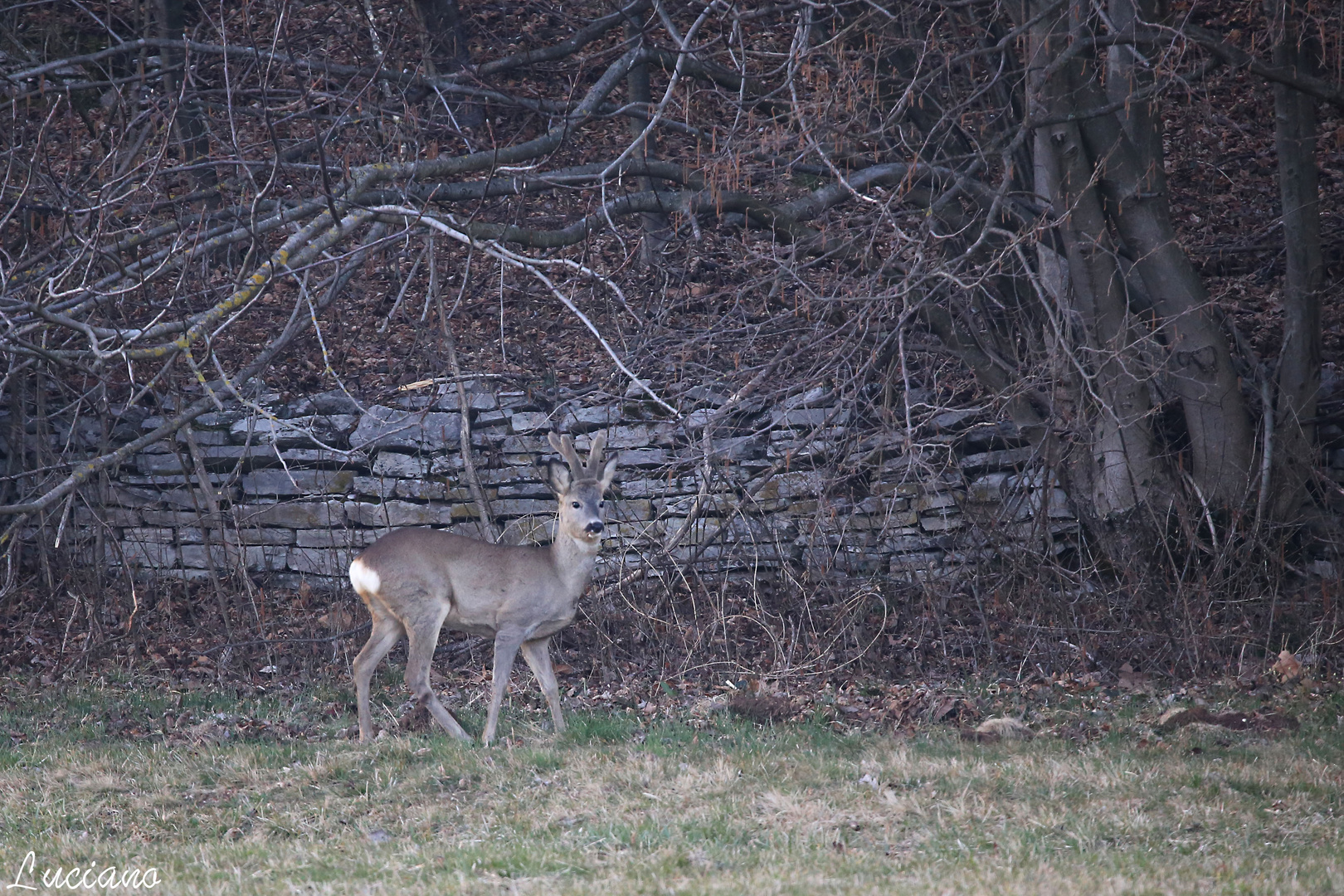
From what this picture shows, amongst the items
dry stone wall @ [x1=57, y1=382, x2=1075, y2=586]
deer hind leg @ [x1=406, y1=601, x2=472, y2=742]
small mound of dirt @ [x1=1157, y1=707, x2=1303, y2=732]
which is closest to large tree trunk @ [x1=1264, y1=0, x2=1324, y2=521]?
dry stone wall @ [x1=57, y1=382, x2=1075, y2=586]

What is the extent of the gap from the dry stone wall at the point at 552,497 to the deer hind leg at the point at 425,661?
205 centimetres

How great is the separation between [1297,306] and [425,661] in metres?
6.40

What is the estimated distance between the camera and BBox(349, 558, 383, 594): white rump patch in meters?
7.35

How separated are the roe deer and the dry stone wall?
4.33ft

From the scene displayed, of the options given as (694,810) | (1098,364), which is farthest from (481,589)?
(1098,364)

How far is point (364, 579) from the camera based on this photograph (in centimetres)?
737

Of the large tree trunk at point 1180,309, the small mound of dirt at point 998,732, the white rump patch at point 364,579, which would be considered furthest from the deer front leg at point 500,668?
the large tree trunk at point 1180,309

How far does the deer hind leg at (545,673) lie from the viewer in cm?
716

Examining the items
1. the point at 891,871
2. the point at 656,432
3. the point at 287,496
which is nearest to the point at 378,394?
the point at 287,496

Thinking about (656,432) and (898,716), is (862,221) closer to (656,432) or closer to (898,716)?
(656,432)

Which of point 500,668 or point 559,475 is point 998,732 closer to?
point 500,668

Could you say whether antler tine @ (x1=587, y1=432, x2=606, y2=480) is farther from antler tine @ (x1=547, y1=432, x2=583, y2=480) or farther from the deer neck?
the deer neck

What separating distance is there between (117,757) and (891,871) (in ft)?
14.1

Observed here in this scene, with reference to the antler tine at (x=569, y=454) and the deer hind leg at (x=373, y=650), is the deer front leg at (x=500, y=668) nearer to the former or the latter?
the deer hind leg at (x=373, y=650)
